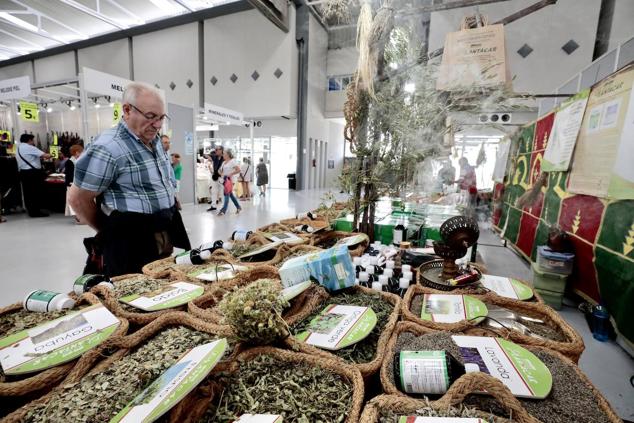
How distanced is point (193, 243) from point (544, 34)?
18.8 feet

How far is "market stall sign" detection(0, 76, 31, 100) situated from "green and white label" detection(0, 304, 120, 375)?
7.20 m

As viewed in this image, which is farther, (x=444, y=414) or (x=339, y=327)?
(x=339, y=327)

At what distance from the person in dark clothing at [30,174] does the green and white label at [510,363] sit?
7.78 metres

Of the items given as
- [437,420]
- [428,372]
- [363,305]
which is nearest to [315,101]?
[363,305]

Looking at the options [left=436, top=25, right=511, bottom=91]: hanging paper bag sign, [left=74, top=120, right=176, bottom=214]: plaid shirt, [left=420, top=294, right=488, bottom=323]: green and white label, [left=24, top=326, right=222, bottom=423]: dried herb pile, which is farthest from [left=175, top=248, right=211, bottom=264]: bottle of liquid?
[left=436, top=25, right=511, bottom=91]: hanging paper bag sign

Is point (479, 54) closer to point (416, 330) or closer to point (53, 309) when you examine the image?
point (416, 330)

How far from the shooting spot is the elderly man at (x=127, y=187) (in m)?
1.33

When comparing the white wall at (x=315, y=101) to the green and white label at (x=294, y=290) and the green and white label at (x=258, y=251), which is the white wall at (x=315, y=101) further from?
the green and white label at (x=294, y=290)

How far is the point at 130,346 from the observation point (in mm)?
814

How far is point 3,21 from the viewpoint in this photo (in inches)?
392

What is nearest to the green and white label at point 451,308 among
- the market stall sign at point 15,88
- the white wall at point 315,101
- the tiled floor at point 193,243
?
the tiled floor at point 193,243

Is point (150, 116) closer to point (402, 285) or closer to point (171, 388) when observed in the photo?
point (171, 388)

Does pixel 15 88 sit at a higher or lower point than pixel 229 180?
higher

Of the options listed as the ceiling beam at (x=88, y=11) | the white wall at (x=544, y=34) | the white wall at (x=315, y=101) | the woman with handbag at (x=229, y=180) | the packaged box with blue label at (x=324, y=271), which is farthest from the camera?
the white wall at (x=315, y=101)
